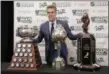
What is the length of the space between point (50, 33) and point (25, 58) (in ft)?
0.93

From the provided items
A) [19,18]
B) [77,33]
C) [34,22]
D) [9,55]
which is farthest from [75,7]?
[9,55]

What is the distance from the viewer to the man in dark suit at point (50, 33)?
168cm

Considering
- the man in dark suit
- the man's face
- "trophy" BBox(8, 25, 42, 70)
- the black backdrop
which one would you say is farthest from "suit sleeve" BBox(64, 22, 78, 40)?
the black backdrop

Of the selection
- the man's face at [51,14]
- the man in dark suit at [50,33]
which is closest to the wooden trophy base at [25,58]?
the man in dark suit at [50,33]

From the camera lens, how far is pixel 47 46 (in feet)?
5.63

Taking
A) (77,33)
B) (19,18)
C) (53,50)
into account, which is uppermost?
(19,18)

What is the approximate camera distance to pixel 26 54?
5.11 ft

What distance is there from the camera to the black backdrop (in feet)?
6.10

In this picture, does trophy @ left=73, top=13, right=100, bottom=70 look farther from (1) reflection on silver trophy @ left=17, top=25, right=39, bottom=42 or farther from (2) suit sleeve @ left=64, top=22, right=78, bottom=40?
(1) reflection on silver trophy @ left=17, top=25, right=39, bottom=42

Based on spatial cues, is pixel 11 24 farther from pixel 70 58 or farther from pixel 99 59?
pixel 99 59

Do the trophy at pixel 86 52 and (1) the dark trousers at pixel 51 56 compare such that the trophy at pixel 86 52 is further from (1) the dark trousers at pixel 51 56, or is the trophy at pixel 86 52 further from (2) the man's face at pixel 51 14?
(2) the man's face at pixel 51 14

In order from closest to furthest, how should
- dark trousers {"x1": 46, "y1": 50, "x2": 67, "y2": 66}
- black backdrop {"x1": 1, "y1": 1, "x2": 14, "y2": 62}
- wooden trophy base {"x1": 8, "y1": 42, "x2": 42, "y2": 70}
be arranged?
wooden trophy base {"x1": 8, "y1": 42, "x2": 42, "y2": 70}, dark trousers {"x1": 46, "y1": 50, "x2": 67, "y2": 66}, black backdrop {"x1": 1, "y1": 1, "x2": 14, "y2": 62}

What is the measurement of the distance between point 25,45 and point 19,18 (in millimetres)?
358

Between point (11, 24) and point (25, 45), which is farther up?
point (11, 24)
